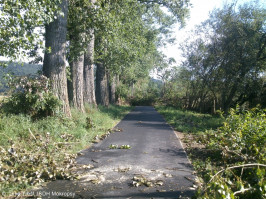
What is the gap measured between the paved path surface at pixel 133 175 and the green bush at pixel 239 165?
589 millimetres

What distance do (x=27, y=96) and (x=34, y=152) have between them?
3.45 meters

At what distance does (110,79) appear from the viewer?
25.2m

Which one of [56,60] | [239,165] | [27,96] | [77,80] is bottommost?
[239,165]

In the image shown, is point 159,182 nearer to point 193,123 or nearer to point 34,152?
point 34,152

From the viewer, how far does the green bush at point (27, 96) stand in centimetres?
879

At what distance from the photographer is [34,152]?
18.6 ft

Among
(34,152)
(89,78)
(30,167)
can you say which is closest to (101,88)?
(89,78)

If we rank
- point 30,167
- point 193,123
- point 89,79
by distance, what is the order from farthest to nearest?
point 89,79, point 193,123, point 30,167

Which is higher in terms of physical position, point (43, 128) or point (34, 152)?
point (43, 128)

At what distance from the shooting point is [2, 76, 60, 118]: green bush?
8.79m

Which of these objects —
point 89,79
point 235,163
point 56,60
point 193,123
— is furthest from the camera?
point 89,79

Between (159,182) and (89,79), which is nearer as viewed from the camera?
(159,182)

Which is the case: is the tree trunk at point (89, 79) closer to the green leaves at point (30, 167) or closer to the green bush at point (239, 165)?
the green bush at point (239, 165)

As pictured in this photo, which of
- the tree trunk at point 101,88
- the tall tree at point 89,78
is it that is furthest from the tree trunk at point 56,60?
the tree trunk at point 101,88
